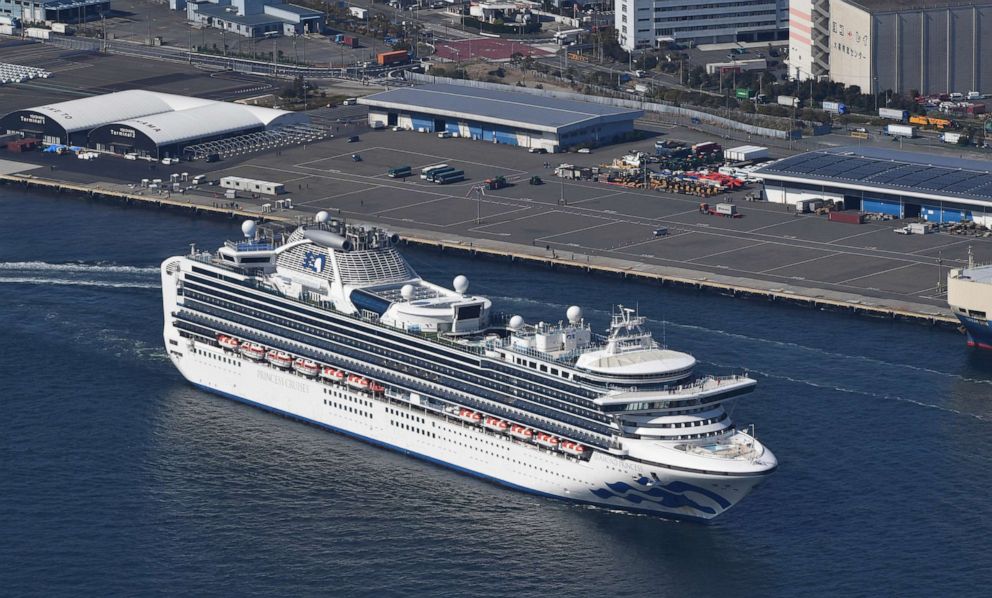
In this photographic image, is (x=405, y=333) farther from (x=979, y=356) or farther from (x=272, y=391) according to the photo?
(x=979, y=356)

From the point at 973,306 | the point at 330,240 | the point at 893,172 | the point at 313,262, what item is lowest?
the point at 973,306

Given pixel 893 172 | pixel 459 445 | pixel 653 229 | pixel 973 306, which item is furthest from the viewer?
pixel 893 172

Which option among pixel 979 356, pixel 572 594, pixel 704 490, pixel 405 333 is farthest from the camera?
pixel 979 356

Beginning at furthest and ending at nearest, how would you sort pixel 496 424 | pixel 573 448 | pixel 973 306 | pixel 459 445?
pixel 973 306
pixel 459 445
pixel 496 424
pixel 573 448

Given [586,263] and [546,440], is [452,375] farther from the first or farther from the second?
[586,263]

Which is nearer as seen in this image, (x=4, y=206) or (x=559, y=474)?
(x=559, y=474)

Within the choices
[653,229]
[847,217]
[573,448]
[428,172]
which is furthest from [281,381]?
[428,172]

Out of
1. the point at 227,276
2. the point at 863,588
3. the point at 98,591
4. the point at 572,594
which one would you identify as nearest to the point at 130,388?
the point at 227,276
